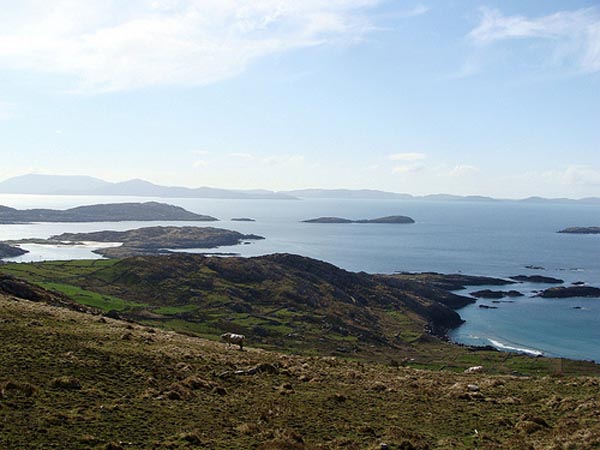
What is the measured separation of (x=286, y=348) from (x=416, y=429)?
6044 cm

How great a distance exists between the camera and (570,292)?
16638cm

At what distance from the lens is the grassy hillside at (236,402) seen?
18984 millimetres

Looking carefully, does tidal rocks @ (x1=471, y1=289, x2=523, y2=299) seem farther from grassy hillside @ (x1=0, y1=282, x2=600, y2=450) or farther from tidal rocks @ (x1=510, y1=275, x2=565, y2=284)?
grassy hillside @ (x1=0, y1=282, x2=600, y2=450)

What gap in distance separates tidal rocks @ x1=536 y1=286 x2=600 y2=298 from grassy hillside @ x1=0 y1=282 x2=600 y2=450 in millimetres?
147698

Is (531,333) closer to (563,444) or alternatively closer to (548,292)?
(548,292)

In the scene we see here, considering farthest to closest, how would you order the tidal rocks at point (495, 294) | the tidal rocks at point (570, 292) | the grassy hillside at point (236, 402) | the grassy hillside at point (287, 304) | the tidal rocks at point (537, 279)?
the tidal rocks at point (537, 279) < the tidal rocks at point (495, 294) < the tidal rocks at point (570, 292) < the grassy hillside at point (287, 304) < the grassy hillside at point (236, 402)

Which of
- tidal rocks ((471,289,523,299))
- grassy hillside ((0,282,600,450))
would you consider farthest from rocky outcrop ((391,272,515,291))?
grassy hillside ((0,282,600,450))

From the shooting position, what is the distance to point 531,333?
123 meters

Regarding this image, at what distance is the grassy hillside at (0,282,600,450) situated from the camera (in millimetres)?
18984

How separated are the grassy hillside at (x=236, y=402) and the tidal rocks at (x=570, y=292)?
147698 millimetres

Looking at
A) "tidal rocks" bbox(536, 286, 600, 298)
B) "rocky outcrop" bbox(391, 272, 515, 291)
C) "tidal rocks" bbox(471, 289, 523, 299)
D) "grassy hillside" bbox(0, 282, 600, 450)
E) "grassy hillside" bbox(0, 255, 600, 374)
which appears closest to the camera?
"grassy hillside" bbox(0, 282, 600, 450)

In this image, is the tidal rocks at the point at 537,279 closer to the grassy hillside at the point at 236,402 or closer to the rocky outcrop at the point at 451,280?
the rocky outcrop at the point at 451,280

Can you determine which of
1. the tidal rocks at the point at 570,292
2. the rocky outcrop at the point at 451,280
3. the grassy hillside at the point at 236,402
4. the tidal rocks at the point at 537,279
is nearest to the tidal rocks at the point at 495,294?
the tidal rocks at the point at 570,292

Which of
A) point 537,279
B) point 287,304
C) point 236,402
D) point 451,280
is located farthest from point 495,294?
point 236,402
